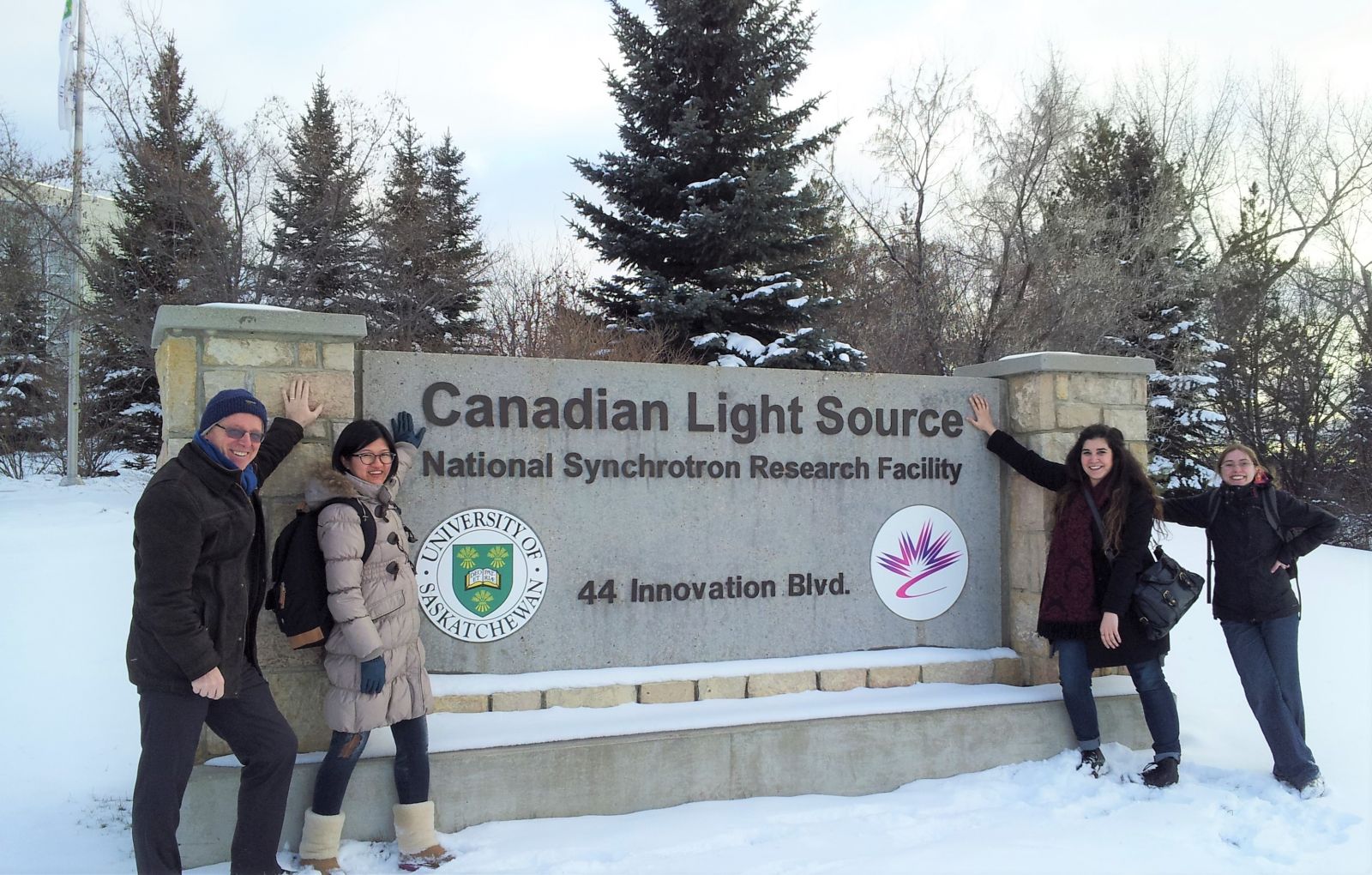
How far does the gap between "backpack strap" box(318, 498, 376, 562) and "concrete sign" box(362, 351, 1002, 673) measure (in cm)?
71

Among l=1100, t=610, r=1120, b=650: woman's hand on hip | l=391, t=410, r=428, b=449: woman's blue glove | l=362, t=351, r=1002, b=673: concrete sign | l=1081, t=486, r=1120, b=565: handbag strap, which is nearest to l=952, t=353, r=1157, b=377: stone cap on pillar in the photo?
l=362, t=351, r=1002, b=673: concrete sign

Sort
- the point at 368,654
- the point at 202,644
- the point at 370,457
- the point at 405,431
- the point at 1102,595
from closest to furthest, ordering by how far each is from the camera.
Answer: the point at 202,644
the point at 368,654
the point at 370,457
the point at 405,431
the point at 1102,595

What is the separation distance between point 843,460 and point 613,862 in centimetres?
240

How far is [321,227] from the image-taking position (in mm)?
13844

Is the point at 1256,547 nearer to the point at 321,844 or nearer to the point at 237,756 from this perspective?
the point at 321,844

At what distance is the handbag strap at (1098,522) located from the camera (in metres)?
4.50

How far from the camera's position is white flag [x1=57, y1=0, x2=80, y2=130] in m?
15.1

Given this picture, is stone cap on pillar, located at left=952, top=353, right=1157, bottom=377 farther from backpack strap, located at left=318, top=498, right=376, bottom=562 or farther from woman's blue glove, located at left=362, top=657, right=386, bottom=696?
woman's blue glove, located at left=362, top=657, right=386, bottom=696

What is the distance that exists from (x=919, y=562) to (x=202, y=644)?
365 cm

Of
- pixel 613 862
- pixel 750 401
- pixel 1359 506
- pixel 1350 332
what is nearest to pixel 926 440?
pixel 750 401

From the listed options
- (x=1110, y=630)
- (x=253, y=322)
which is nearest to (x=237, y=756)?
(x=253, y=322)

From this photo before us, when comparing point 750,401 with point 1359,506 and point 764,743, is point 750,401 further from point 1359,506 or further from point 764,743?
point 1359,506

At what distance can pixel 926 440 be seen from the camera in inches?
202

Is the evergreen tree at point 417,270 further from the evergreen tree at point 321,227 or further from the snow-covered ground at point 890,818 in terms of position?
the snow-covered ground at point 890,818
